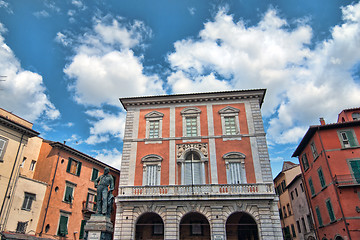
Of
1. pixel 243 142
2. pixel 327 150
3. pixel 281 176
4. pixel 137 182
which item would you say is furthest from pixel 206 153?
pixel 281 176

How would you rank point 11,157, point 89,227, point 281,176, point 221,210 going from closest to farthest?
point 89,227 → point 221,210 → point 11,157 → point 281,176

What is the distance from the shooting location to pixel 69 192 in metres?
26.8

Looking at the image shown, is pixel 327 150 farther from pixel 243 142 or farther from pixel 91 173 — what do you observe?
pixel 91 173

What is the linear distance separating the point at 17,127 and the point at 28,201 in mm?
Answer: 6335

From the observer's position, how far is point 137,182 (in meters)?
22.5

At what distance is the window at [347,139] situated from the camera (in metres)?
22.0

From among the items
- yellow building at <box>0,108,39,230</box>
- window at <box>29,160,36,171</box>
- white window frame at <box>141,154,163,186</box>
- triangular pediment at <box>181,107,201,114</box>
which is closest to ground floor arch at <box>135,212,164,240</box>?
white window frame at <box>141,154,163,186</box>

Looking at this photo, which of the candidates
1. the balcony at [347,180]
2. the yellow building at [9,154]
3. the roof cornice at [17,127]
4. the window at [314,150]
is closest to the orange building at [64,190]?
the roof cornice at [17,127]

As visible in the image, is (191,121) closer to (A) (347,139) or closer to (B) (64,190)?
(A) (347,139)

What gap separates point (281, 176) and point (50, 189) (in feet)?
98.3

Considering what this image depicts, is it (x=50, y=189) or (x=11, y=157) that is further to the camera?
(x=50, y=189)

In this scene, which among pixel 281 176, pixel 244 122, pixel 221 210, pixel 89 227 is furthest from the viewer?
pixel 281 176

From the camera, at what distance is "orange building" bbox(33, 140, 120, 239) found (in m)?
24.5

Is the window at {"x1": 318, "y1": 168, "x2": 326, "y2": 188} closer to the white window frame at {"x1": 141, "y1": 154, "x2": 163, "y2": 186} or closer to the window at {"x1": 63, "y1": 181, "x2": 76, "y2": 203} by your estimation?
the white window frame at {"x1": 141, "y1": 154, "x2": 163, "y2": 186}
